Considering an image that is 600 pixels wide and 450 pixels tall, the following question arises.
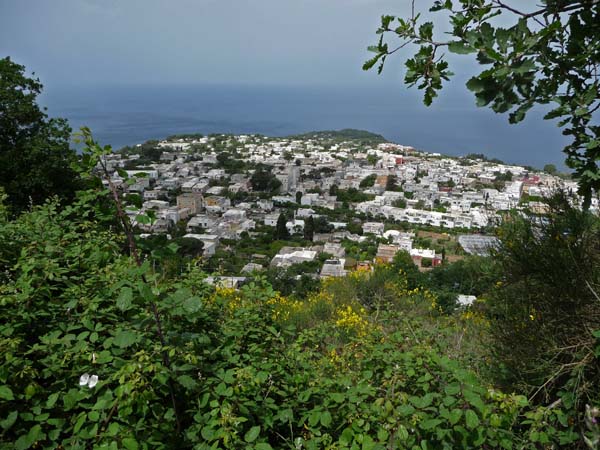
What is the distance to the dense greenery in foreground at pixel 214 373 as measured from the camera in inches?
43.4

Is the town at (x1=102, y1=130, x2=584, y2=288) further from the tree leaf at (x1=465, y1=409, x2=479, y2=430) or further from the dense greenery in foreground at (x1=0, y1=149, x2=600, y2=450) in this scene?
the tree leaf at (x1=465, y1=409, x2=479, y2=430)

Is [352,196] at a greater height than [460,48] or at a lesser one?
lesser

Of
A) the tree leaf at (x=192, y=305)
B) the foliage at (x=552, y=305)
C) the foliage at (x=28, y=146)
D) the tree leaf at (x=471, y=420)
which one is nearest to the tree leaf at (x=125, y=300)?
the tree leaf at (x=192, y=305)

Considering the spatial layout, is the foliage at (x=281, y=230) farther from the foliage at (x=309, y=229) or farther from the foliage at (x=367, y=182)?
the foliage at (x=367, y=182)

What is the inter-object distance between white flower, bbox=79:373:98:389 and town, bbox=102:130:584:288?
328 centimetres

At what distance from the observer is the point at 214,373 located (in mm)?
1326

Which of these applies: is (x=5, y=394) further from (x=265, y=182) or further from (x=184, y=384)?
(x=265, y=182)

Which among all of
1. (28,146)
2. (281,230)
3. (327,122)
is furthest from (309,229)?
(327,122)

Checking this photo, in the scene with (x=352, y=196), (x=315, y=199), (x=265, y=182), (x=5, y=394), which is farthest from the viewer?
(x=265, y=182)

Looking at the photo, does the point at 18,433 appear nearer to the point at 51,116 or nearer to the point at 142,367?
the point at 142,367

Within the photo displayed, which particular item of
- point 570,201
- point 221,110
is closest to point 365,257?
point 570,201

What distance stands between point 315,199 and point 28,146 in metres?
28.0

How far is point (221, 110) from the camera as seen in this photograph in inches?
4195

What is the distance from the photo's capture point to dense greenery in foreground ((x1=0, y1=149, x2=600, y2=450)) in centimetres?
110
